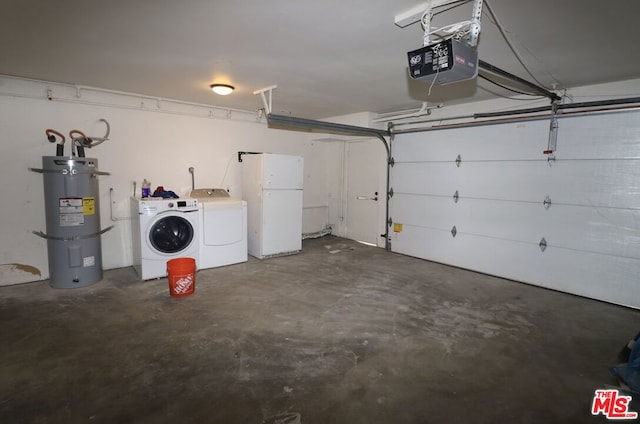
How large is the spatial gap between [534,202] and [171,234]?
467 centimetres

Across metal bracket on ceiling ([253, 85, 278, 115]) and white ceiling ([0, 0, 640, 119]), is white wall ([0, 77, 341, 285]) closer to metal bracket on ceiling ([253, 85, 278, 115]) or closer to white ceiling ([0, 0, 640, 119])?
white ceiling ([0, 0, 640, 119])

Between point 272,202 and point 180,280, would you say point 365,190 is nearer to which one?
point 272,202

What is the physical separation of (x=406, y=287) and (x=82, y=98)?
4.71 meters

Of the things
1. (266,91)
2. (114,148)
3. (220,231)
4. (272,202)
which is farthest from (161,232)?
(266,91)

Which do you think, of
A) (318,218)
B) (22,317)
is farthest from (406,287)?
(22,317)

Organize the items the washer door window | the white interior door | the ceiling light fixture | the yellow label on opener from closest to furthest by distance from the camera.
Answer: the yellow label on opener < the ceiling light fixture < the washer door window < the white interior door

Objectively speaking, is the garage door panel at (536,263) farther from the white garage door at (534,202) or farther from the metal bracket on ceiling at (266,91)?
the metal bracket on ceiling at (266,91)

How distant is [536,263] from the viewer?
4027 mm

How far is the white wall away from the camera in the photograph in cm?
368

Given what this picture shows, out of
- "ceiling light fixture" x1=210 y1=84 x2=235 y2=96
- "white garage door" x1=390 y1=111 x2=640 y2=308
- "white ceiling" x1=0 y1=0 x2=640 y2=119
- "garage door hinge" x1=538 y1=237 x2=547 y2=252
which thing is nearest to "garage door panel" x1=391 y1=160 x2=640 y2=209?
"white garage door" x1=390 y1=111 x2=640 y2=308

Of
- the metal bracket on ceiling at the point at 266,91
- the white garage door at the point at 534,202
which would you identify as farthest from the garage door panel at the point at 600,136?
the metal bracket on ceiling at the point at 266,91

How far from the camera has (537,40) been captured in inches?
97.2

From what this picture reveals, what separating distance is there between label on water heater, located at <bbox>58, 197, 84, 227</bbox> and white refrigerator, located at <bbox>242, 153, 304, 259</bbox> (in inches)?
87.7

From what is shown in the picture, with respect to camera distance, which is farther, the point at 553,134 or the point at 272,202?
the point at 272,202
